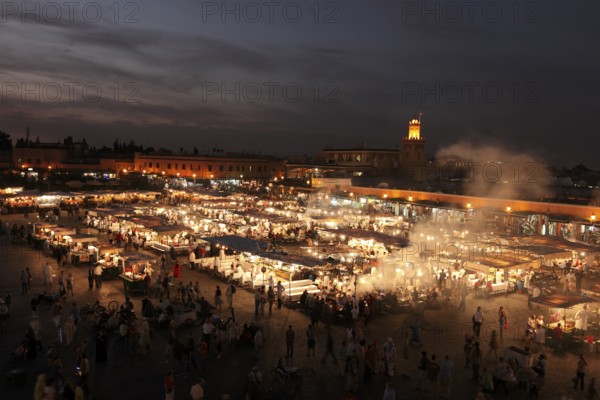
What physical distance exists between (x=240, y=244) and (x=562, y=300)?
9832mm

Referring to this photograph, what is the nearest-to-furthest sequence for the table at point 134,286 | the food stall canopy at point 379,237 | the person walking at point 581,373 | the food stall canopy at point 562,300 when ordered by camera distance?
the person walking at point 581,373 < the food stall canopy at point 562,300 < the table at point 134,286 < the food stall canopy at point 379,237

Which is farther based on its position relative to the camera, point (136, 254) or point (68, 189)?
point (68, 189)

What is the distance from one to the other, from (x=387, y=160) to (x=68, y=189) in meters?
41.0

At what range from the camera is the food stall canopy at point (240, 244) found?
16.0m

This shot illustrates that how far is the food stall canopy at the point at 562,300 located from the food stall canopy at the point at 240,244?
8.49 metres

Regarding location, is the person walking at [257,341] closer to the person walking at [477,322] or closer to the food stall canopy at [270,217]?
the person walking at [477,322]

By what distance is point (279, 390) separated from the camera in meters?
8.42

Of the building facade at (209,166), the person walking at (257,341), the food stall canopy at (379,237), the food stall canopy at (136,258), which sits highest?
the building facade at (209,166)

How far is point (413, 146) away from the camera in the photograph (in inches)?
2437

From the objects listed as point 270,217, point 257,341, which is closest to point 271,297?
point 257,341

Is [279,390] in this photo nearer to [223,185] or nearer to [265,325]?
[265,325]

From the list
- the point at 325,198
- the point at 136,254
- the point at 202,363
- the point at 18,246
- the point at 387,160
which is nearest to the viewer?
the point at 202,363

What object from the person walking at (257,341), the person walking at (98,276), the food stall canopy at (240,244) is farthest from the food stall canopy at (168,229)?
the person walking at (257,341)

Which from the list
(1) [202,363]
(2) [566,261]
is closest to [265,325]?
(1) [202,363]
